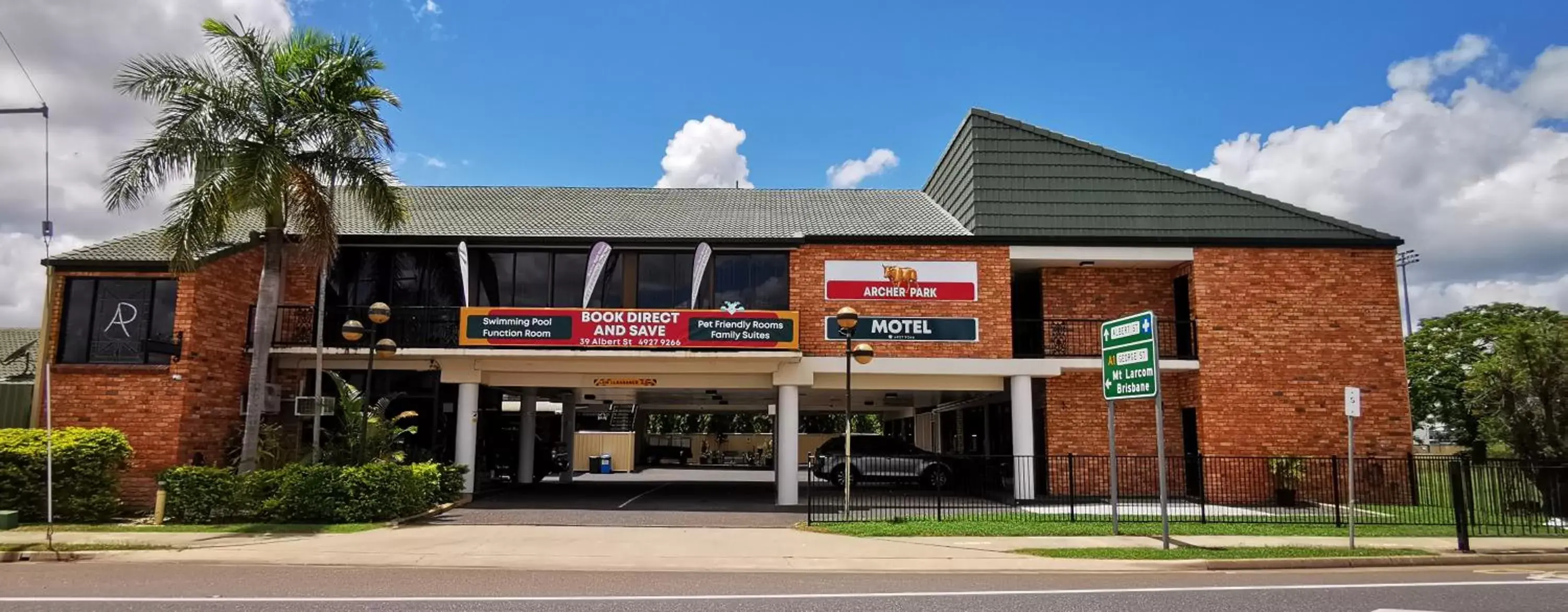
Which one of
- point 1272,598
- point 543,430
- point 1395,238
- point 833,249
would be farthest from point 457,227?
point 1395,238

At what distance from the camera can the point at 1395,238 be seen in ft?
65.4

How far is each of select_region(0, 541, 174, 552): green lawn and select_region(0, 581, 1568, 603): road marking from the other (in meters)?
3.71

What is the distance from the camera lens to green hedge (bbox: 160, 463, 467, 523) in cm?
1497

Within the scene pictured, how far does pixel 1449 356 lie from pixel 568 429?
38639mm

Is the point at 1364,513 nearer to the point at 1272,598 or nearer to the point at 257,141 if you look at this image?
the point at 1272,598

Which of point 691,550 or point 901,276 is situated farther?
point 901,276

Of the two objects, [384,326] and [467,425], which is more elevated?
[384,326]

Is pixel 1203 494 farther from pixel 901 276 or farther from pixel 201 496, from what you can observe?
pixel 201 496

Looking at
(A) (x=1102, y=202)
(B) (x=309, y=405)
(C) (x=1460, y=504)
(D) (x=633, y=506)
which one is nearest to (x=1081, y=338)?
(A) (x=1102, y=202)

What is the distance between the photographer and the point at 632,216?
2234 cm

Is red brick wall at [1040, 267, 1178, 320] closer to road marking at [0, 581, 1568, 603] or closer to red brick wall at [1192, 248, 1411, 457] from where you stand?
red brick wall at [1192, 248, 1411, 457]

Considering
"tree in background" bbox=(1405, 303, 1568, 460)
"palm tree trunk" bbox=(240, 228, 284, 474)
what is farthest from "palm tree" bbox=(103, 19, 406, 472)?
"tree in background" bbox=(1405, 303, 1568, 460)

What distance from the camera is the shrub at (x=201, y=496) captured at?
49.2 feet

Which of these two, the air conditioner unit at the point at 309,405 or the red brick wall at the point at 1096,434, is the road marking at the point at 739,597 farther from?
the red brick wall at the point at 1096,434
